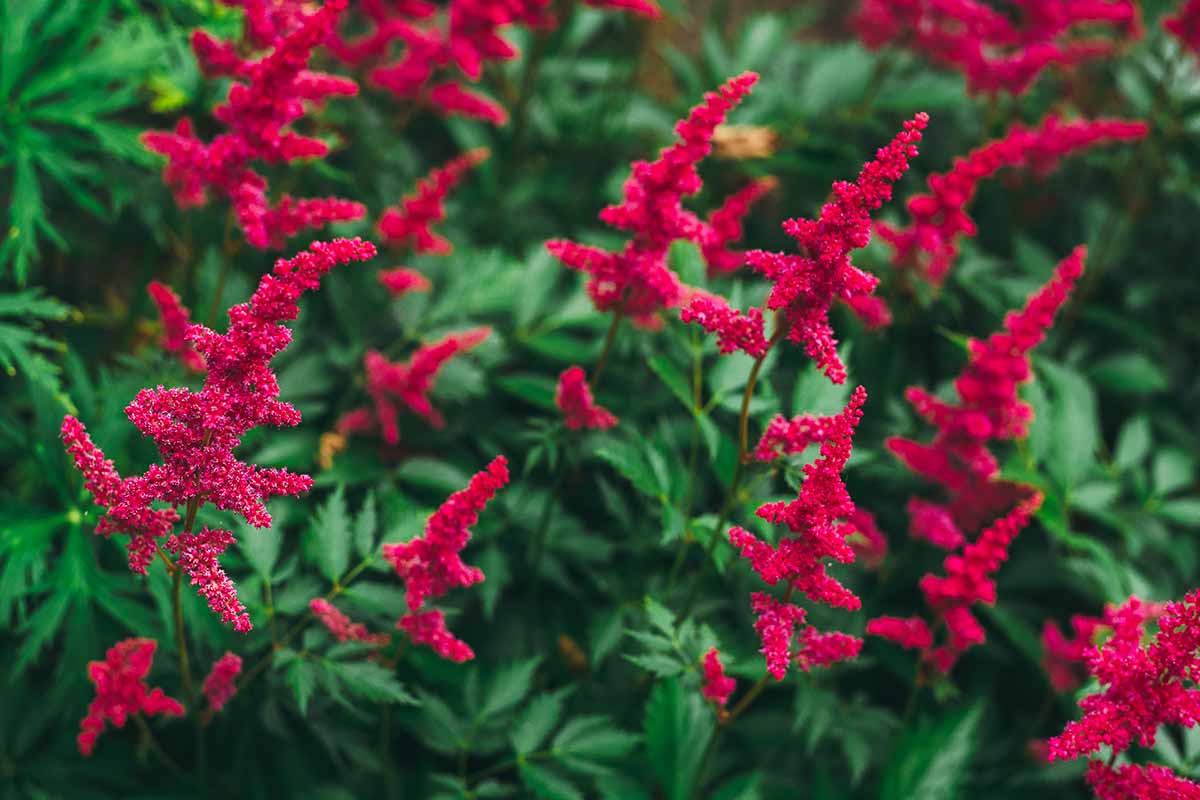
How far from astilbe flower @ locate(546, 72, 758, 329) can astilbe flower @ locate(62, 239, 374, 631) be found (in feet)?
2.12

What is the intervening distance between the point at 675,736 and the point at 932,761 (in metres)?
0.62

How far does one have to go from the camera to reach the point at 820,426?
1.91 meters

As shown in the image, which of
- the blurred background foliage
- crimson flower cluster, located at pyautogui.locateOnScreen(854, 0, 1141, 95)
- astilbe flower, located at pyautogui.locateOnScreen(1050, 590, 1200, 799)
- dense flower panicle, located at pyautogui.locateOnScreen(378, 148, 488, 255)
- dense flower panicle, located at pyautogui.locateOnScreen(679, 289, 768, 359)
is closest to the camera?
astilbe flower, located at pyautogui.locateOnScreen(1050, 590, 1200, 799)

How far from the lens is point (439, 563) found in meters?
2.00

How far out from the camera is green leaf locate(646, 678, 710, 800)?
241 centimetres

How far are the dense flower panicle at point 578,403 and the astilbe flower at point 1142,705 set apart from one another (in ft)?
3.46

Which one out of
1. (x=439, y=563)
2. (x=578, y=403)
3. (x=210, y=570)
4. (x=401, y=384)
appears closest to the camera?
(x=210, y=570)

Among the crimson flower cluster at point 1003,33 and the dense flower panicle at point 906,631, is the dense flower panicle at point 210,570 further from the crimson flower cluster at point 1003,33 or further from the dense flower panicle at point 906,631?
the crimson flower cluster at point 1003,33

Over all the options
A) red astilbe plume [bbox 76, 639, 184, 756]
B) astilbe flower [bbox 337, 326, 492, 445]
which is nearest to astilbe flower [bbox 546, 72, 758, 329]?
astilbe flower [bbox 337, 326, 492, 445]

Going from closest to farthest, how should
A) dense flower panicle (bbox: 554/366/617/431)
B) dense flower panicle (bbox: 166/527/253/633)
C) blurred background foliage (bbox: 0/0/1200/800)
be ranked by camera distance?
dense flower panicle (bbox: 166/527/253/633)
dense flower panicle (bbox: 554/366/617/431)
blurred background foliage (bbox: 0/0/1200/800)

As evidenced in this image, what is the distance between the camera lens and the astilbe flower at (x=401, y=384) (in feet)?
8.55

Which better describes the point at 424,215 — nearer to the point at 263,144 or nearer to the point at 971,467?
the point at 263,144

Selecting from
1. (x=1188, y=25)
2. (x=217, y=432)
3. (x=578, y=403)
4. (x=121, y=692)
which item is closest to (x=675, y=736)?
(x=578, y=403)

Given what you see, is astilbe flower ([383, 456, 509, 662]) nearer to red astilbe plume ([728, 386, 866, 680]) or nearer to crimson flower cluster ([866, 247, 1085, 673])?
red astilbe plume ([728, 386, 866, 680])
